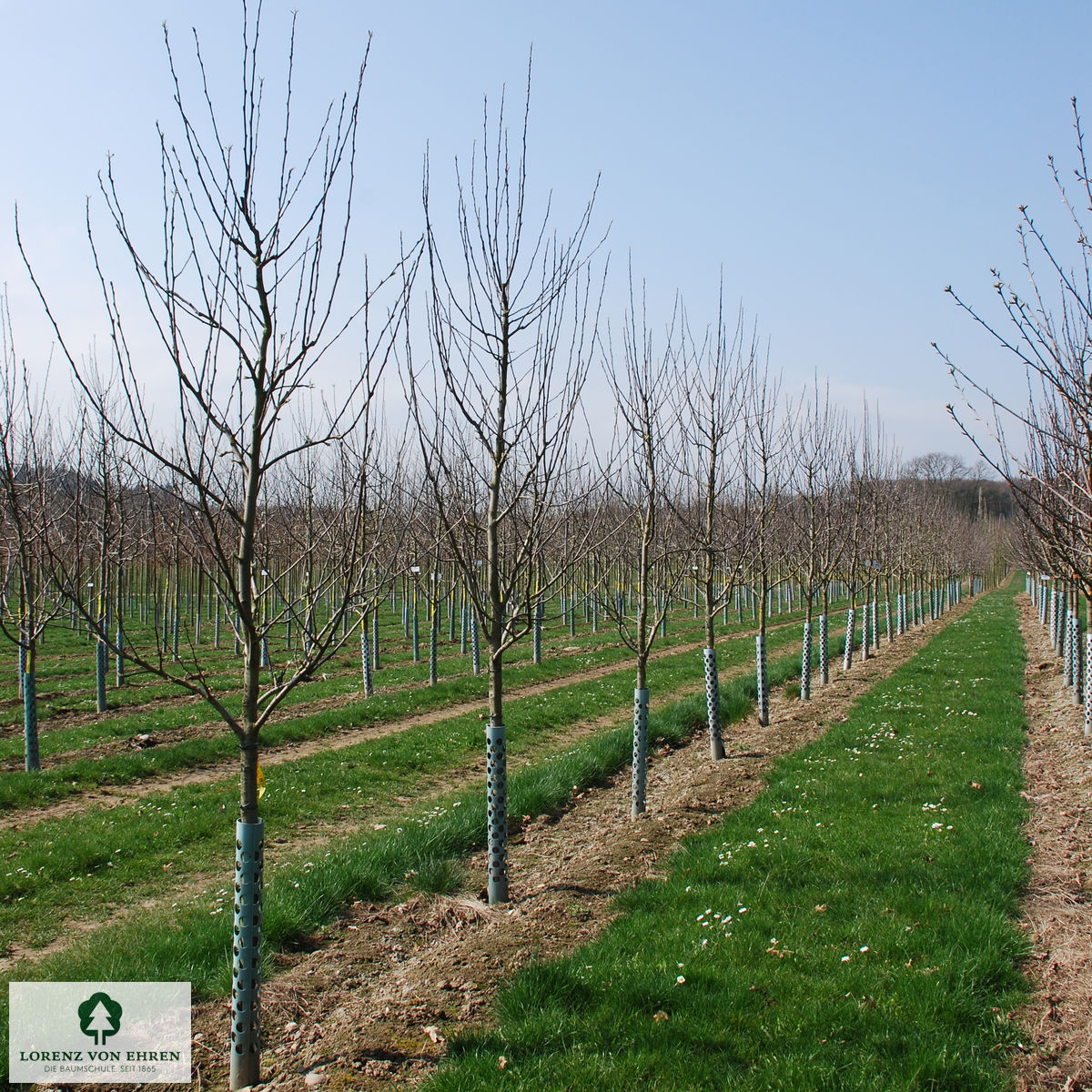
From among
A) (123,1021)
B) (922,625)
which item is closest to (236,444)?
(123,1021)

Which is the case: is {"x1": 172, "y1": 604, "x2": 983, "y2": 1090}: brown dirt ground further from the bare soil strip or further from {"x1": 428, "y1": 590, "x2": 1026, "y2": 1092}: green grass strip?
the bare soil strip

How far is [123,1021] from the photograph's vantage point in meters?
4.07

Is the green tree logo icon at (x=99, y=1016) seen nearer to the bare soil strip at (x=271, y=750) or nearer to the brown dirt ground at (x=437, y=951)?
the brown dirt ground at (x=437, y=951)

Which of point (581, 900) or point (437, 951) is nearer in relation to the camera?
point (437, 951)

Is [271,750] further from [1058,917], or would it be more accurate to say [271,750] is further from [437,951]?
[1058,917]

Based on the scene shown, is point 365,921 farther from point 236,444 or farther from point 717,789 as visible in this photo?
point 717,789

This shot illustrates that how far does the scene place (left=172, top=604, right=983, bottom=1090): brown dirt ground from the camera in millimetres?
3713

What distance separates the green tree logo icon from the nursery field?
27 centimetres

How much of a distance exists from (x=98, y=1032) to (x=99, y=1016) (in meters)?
0.09

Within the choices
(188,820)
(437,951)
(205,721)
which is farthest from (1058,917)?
(205,721)

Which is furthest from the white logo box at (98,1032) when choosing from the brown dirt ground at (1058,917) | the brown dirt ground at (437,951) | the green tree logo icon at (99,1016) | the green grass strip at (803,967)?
the brown dirt ground at (1058,917)

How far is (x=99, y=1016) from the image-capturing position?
161 inches

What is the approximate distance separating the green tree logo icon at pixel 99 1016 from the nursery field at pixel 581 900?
27 centimetres

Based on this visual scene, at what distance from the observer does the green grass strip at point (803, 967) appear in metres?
3.46
